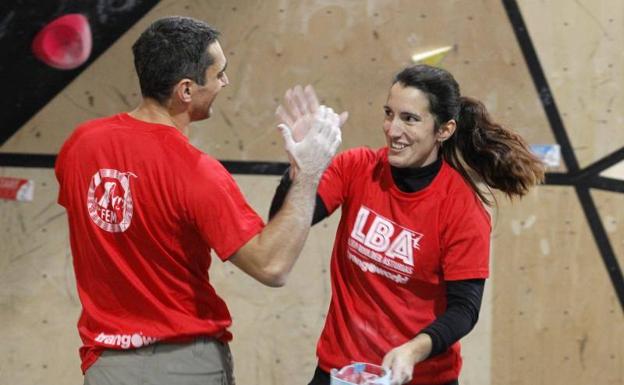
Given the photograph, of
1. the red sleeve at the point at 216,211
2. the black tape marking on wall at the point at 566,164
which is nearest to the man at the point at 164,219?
the red sleeve at the point at 216,211

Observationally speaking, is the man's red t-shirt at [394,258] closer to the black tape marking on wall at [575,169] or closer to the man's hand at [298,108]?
the man's hand at [298,108]

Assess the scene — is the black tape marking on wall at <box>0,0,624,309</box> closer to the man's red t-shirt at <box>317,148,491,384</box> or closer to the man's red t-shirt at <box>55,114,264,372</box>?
the man's red t-shirt at <box>317,148,491,384</box>

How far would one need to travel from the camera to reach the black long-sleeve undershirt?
2.00 meters

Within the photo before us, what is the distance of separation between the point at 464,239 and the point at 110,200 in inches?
33.6

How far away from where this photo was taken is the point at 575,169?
333cm

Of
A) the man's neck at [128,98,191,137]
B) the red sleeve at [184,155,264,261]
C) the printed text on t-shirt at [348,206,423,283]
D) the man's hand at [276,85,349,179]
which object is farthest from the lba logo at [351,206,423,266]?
the man's neck at [128,98,191,137]

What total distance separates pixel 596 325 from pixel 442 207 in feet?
5.10

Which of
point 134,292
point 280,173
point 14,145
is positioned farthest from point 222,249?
point 14,145

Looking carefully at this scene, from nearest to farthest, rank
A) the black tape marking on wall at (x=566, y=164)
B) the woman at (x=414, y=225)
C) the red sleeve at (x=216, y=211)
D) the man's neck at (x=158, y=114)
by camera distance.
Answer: the red sleeve at (x=216, y=211), the man's neck at (x=158, y=114), the woman at (x=414, y=225), the black tape marking on wall at (x=566, y=164)

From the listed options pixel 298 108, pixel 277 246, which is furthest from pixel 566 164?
pixel 277 246

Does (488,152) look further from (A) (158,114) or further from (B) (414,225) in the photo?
(A) (158,114)

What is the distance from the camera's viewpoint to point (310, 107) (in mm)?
1908

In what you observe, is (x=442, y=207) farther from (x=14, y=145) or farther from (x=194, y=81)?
(x=14, y=145)

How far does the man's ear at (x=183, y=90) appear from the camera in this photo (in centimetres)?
184
